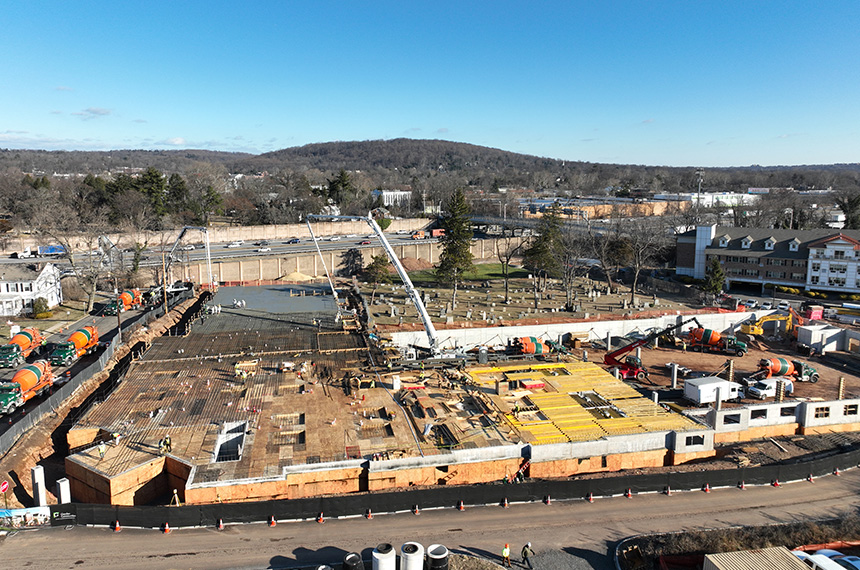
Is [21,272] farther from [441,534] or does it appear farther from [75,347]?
[441,534]

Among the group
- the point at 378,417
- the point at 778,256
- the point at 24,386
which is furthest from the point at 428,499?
the point at 778,256

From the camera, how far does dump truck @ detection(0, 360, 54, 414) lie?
26594 millimetres

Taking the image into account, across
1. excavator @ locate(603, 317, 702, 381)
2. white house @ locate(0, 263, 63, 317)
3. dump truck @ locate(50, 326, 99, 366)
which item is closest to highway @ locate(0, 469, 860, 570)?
excavator @ locate(603, 317, 702, 381)

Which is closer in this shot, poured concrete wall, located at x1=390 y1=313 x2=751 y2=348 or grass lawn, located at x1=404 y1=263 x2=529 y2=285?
poured concrete wall, located at x1=390 y1=313 x2=751 y2=348

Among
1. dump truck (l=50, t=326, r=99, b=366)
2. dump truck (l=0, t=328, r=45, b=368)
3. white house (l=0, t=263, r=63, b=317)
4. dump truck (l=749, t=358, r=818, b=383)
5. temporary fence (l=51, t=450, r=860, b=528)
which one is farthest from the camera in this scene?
white house (l=0, t=263, r=63, b=317)

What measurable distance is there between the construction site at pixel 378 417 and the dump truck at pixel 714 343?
133 cm

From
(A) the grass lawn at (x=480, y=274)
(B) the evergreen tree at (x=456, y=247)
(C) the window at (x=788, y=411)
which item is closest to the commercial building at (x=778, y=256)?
(A) the grass lawn at (x=480, y=274)

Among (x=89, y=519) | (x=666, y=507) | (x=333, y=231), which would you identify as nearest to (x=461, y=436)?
(x=666, y=507)

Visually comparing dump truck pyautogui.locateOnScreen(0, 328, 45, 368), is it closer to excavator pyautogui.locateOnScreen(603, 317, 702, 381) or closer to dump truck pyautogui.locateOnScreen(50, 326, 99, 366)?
dump truck pyautogui.locateOnScreen(50, 326, 99, 366)

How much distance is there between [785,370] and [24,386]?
44738 mm

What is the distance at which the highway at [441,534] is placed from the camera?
17266 mm

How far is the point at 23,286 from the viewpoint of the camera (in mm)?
44656

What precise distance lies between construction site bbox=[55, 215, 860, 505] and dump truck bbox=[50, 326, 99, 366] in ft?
12.4

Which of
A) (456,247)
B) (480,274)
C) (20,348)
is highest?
(456,247)
